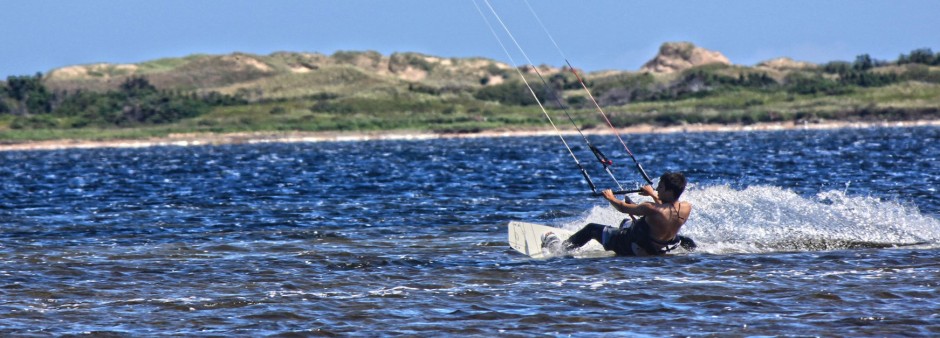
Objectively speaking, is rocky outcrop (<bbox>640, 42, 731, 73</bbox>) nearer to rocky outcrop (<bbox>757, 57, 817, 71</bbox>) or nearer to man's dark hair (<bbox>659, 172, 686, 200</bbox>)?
rocky outcrop (<bbox>757, 57, 817, 71</bbox>)

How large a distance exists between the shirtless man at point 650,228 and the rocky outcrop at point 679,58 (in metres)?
168

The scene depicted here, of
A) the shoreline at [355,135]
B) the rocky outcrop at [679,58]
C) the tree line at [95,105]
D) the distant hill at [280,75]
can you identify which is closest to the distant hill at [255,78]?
the distant hill at [280,75]

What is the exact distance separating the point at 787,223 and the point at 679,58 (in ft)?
554

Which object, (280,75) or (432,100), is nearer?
(432,100)

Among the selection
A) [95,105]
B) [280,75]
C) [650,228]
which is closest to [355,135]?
[95,105]

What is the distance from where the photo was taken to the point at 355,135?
113 meters

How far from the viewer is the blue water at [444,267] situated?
1352 cm

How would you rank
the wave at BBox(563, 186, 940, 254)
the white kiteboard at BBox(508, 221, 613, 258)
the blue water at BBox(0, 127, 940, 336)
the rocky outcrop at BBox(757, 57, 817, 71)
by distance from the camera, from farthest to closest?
the rocky outcrop at BBox(757, 57, 817, 71) → the wave at BBox(563, 186, 940, 254) → the white kiteboard at BBox(508, 221, 613, 258) → the blue water at BBox(0, 127, 940, 336)

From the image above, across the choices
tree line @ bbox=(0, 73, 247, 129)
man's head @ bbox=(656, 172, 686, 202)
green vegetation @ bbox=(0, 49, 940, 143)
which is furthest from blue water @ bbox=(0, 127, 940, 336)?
tree line @ bbox=(0, 73, 247, 129)

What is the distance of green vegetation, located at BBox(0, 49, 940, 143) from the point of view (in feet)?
382

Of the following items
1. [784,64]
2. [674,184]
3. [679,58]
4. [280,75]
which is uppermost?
[679,58]

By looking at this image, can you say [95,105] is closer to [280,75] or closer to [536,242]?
[280,75]

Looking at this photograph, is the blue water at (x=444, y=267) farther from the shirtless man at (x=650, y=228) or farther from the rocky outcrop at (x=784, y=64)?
the rocky outcrop at (x=784, y=64)

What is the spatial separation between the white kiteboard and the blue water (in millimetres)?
318
